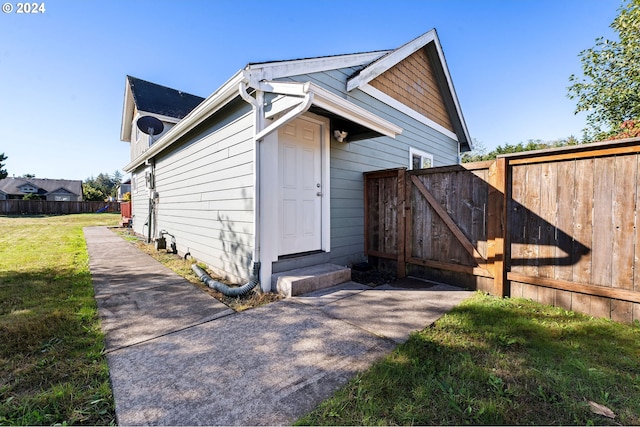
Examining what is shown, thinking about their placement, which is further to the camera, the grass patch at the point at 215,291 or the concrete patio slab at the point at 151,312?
the grass patch at the point at 215,291

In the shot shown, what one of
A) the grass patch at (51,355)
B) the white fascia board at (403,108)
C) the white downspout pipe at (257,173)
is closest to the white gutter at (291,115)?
the white downspout pipe at (257,173)

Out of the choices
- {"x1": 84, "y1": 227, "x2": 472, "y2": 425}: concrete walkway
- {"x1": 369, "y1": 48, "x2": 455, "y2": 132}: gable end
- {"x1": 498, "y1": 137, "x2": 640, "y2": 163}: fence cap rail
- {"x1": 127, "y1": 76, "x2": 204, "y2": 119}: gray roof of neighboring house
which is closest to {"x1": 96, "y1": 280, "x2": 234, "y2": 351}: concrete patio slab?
{"x1": 84, "y1": 227, "x2": 472, "y2": 425}: concrete walkway

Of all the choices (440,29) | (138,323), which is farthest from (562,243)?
(440,29)

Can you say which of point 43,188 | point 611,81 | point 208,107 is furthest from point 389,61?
point 43,188

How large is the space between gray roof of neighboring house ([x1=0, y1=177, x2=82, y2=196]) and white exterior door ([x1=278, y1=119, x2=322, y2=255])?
56146mm

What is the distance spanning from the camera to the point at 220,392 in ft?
5.38

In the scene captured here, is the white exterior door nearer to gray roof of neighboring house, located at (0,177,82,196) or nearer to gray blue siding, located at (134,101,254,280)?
gray blue siding, located at (134,101,254,280)

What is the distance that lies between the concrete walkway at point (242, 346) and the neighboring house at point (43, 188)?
169ft

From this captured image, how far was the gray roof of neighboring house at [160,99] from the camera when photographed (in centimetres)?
993

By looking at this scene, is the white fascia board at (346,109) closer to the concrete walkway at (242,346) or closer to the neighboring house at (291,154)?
the neighboring house at (291,154)

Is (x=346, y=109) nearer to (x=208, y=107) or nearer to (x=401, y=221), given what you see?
(x=401, y=221)

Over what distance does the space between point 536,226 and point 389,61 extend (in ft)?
14.4

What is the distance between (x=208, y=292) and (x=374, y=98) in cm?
495

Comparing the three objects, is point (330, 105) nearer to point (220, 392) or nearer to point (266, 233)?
point (266, 233)
